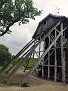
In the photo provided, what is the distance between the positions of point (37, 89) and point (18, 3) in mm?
14986

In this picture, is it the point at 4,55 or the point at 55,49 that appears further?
the point at 4,55

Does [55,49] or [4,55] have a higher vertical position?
[55,49]

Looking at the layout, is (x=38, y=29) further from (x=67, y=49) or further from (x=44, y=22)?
(x=67, y=49)

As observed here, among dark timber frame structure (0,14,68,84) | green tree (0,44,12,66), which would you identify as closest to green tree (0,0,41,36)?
dark timber frame structure (0,14,68,84)

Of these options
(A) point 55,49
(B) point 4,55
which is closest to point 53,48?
(A) point 55,49

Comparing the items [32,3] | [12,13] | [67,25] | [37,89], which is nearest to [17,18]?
[12,13]

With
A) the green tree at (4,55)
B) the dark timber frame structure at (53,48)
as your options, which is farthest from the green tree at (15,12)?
the green tree at (4,55)

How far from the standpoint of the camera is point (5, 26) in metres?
25.8

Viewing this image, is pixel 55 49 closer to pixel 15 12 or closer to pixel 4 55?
pixel 15 12

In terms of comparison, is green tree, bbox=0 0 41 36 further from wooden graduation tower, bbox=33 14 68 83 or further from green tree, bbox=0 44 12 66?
green tree, bbox=0 44 12 66

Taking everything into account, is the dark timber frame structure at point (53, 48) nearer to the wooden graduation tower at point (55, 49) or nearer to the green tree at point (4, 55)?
the wooden graduation tower at point (55, 49)

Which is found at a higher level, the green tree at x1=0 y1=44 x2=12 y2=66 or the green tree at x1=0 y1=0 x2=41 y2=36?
the green tree at x1=0 y1=0 x2=41 y2=36

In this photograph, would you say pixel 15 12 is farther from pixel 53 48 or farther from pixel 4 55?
pixel 4 55

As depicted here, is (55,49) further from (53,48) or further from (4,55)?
(4,55)
